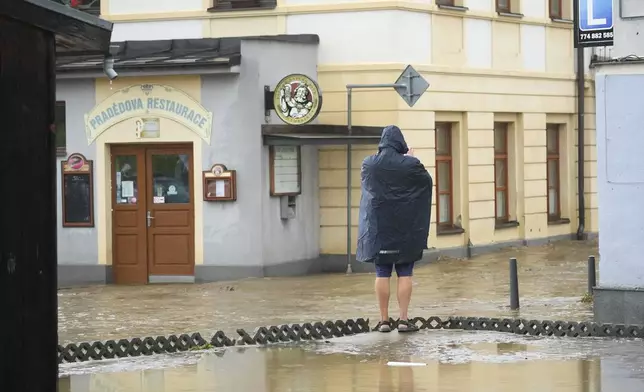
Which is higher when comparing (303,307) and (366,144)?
(366,144)

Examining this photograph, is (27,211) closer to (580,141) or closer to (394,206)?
(394,206)

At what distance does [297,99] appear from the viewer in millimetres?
22656

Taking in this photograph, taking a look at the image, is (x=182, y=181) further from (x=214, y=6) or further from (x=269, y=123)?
(x=214, y=6)

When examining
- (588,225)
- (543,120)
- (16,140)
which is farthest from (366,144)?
(16,140)

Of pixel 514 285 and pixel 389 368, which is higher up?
pixel 514 285

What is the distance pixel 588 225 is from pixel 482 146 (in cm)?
452

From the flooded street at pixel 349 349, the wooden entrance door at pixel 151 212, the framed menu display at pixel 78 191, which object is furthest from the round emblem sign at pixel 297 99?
the framed menu display at pixel 78 191

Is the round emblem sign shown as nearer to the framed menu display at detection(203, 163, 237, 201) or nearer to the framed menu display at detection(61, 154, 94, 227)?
the framed menu display at detection(203, 163, 237, 201)

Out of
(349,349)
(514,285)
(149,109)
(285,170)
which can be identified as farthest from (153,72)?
(349,349)

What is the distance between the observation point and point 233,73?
2275cm

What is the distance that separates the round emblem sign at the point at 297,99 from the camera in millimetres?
22547

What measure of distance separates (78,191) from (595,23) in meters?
12.3

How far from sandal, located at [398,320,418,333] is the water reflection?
154cm

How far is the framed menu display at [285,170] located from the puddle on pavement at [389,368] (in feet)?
32.2
